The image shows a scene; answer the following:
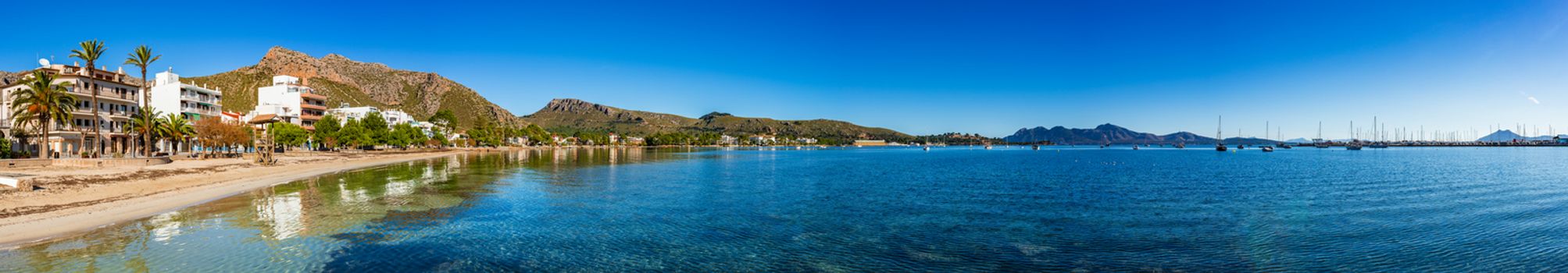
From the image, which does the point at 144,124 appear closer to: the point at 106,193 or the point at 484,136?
the point at 106,193

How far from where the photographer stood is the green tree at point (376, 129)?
105838 mm

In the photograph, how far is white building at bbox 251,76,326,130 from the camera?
11447 centimetres

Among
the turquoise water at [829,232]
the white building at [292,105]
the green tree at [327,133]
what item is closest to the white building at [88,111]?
the green tree at [327,133]

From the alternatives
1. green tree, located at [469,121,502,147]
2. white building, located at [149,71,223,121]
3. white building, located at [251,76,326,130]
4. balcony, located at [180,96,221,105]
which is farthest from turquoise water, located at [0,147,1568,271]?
green tree, located at [469,121,502,147]

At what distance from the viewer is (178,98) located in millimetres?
87625

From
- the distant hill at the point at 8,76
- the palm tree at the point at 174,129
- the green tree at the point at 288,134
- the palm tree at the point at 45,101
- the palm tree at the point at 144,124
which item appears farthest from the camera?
the distant hill at the point at 8,76

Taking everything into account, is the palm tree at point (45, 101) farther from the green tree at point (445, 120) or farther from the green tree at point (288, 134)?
the green tree at point (445, 120)

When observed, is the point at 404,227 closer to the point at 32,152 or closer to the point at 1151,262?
the point at 1151,262

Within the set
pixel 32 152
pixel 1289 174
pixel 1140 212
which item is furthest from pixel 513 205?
pixel 32 152

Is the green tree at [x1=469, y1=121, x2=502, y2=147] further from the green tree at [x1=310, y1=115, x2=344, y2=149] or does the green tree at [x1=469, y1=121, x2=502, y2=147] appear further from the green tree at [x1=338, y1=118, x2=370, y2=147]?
the green tree at [x1=338, y1=118, x2=370, y2=147]

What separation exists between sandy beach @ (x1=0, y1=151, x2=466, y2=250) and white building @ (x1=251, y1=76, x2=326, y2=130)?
256 ft

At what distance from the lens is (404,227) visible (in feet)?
65.4

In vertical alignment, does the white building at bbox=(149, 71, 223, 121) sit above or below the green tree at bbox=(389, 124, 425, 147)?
above

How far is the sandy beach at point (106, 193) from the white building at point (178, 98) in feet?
174
